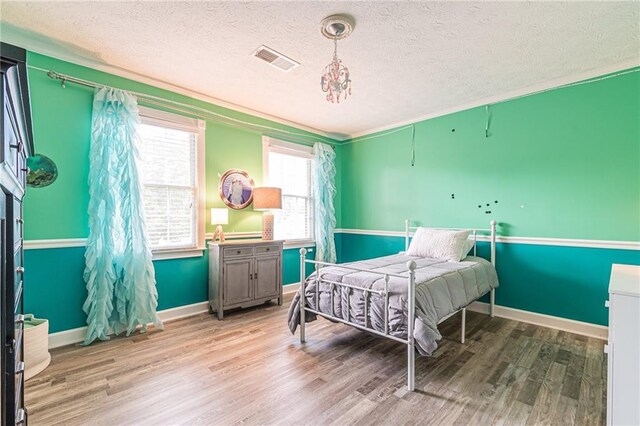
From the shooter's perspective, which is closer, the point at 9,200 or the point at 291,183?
the point at 9,200

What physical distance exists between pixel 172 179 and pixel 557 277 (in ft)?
14.1

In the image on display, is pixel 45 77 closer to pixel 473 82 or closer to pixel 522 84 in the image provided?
pixel 473 82

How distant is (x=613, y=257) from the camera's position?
9.16 feet

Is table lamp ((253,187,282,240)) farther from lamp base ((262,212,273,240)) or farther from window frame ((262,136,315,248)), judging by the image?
window frame ((262,136,315,248))

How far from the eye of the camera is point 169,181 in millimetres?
3266

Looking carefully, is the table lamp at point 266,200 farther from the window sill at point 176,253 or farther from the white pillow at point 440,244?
the white pillow at point 440,244

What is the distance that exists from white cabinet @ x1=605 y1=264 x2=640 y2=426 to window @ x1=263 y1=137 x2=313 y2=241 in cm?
360

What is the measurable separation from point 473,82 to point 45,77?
406 cm

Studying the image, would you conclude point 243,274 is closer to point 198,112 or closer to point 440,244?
point 198,112

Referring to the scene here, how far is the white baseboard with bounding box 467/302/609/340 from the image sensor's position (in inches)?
112

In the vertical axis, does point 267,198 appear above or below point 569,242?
above

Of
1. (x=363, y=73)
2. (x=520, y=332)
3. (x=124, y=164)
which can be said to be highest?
(x=363, y=73)

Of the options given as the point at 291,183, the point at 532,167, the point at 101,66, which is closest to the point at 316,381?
the point at 291,183

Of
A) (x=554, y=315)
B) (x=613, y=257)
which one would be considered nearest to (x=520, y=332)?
(x=554, y=315)
